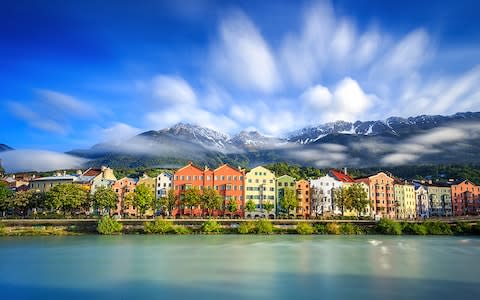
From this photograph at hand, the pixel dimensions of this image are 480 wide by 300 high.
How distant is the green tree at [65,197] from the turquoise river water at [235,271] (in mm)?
22865

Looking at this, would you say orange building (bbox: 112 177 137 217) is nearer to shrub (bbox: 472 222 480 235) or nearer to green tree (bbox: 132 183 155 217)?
green tree (bbox: 132 183 155 217)

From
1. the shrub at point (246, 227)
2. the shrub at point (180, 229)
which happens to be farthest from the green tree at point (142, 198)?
the shrub at point (246, 227)

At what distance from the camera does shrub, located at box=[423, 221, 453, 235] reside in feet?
251

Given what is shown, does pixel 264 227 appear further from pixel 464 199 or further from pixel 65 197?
pixel 464 199

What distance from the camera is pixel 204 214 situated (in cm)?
9025

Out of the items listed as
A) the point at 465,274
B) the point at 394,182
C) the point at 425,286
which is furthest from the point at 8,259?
the point at 394,182

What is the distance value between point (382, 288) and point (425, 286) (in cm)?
349

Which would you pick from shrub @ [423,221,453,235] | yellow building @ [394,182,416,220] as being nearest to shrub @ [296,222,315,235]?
shrub @ [423,221,453,235]

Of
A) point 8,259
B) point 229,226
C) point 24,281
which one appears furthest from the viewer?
point 229,226

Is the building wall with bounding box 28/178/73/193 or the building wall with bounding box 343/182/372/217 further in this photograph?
the building wall with bounding box 28/178/73/193

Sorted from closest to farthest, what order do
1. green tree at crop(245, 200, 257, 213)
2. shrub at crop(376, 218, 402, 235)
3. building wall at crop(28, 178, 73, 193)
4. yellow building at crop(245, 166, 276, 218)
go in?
1. shrub at crop(376, 218, 402, 235)
2. green tree at crop(245, 200, 257, 213)
3. yellow building at crop(245, 166, 276, 218)
4. building wall at crop(28, 178, 73, 193)

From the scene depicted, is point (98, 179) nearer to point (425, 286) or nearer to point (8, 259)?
point (8, 259)

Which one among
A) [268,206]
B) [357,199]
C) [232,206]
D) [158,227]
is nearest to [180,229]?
[158,227]

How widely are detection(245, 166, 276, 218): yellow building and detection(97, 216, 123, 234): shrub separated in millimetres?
33361
